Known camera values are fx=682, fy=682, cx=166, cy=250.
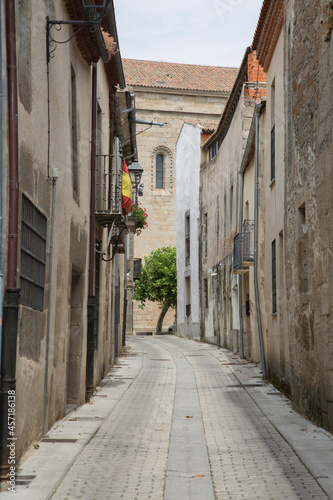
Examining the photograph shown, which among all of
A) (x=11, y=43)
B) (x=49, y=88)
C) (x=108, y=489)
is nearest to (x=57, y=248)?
(x=49, y=88)

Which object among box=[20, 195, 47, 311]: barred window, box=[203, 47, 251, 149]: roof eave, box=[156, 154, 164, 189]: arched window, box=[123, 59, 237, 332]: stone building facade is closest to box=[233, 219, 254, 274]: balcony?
box=[203, 47, 251, 149]: roof eave

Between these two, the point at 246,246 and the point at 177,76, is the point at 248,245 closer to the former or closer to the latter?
the point at 246,246

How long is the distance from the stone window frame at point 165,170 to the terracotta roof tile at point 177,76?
13.2ft

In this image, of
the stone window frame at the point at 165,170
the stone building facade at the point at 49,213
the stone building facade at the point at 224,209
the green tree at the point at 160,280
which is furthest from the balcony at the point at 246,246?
the stone window frame at the point at 165,170

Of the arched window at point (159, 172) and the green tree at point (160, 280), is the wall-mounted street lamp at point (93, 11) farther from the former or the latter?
the arched window at point (159, 172)

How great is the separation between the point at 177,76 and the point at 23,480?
41.4m

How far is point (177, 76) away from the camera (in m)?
44.8

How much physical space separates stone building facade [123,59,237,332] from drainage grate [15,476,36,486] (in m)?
36.3

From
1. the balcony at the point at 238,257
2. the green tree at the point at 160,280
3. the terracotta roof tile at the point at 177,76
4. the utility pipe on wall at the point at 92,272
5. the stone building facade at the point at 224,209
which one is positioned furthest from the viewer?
the terracotta roof tile at the point at 177,76

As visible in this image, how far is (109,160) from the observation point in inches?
572

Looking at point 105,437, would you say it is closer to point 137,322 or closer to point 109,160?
point 109,160

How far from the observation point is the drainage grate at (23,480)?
5580 mm

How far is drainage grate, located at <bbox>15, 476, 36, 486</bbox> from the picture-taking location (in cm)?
558

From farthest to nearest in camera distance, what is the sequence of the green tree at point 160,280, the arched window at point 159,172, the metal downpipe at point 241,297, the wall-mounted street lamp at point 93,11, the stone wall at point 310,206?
the arched window at point 159,172
the green tree at point 160,280
the metal downpipe at point 241,297
the wall-mounted street lamp at point 93,11
the stone wall at point 310,206
